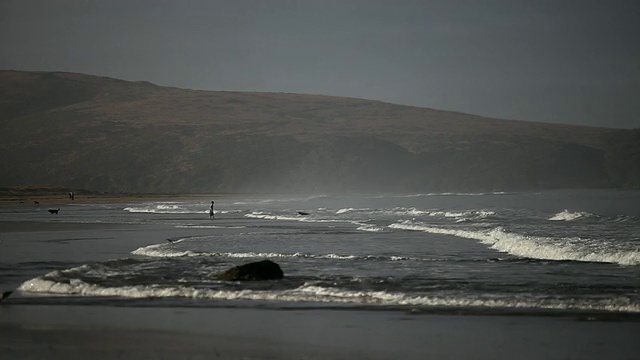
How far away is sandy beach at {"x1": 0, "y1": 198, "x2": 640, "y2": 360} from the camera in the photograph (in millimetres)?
11102

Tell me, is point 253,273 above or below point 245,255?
above

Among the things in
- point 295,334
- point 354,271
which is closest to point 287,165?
point 354,271

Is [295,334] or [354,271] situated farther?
[354,271]

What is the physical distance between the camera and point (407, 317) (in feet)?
45.1

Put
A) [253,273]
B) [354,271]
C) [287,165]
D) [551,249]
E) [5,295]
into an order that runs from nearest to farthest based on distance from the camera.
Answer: [5,295], [253,273], [354,271], [551,249], [287,165]

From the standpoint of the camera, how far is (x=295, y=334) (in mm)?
12383

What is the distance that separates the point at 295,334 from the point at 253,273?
601cm

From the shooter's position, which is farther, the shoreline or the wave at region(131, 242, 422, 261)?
the wave at region(131, 242, 422, 261)

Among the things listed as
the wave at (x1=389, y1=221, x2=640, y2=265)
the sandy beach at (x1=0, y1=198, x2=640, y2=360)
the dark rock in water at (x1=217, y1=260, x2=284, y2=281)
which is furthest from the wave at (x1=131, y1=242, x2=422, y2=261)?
the sandy beach at (x1=0, y1=198, x2=640, y2=360)

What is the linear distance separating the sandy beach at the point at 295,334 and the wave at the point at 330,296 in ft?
2.80

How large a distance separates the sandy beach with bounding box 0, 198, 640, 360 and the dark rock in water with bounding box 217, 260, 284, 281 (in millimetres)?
3074

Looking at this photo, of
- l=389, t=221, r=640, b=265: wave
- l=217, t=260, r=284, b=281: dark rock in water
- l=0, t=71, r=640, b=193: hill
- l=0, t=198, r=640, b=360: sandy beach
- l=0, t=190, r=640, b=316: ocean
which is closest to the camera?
l=0, t=198, r=640, b=360: sandy beach

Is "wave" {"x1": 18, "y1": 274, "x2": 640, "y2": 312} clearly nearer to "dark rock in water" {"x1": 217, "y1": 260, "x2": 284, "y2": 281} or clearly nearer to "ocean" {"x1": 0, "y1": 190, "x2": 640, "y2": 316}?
"ocean" {"x1": 0, "y1": 190, "x2": 640, "y2": 316}

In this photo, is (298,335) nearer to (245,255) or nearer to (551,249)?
(245,255)
